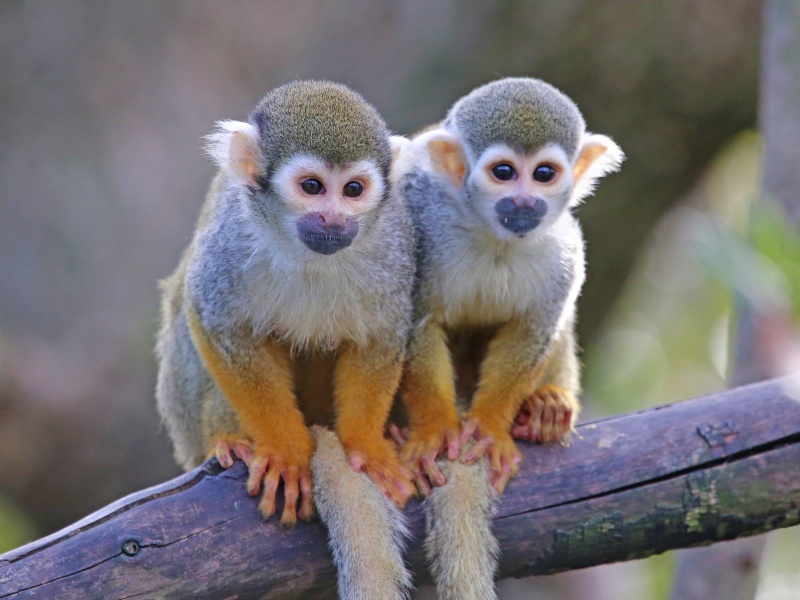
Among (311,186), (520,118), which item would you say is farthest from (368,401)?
(520,118)

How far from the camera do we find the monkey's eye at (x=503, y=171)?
3299 mm

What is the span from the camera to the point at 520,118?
128 inches

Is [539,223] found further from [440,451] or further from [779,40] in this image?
[779,40]

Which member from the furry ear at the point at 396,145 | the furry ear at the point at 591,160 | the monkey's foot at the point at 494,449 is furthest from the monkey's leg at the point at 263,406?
the furry ear at the point at 591,160

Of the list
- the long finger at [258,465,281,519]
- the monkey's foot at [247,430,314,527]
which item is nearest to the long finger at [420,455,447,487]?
the monkey's foot at [247,430,314,527]

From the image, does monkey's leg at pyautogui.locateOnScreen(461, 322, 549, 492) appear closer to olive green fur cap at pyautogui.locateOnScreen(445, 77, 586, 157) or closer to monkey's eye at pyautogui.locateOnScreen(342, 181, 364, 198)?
olive green fur cap at pyautogui.locateOnScreen(445, 77, 586, 157)

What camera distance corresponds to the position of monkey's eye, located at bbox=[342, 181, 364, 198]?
303 centimetres

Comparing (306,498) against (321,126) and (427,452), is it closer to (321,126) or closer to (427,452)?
(427,452)

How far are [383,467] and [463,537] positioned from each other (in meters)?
0.39

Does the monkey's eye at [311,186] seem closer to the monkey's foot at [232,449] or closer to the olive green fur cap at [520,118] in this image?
the olive green fur cap at [520,118]

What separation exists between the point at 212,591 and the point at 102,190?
14.7 ft

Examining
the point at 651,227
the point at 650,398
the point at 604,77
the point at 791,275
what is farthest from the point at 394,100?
the point at 650,398

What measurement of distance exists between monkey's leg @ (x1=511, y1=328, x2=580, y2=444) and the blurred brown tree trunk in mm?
985

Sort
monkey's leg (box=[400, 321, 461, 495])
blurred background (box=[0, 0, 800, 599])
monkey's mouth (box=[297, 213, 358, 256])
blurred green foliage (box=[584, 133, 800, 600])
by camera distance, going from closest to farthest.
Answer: monkey's mouth (box=[297, 213, 358, 256]) → monkey's leg (box=[400, 321, 461, 495]) → blurred background (box=[0, 0, 800, 599]) → blurred green foliage (box=[584, 133, 800, 600])
